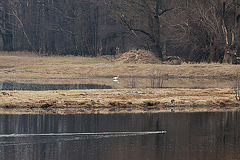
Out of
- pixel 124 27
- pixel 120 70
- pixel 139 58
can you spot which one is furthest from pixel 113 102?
pixel 124 27

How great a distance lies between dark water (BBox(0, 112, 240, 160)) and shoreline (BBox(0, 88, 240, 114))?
1244 millimetres

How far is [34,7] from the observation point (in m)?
61.3

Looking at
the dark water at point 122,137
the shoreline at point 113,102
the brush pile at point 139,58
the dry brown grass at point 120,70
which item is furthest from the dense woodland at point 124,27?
the dark water at point 122,137

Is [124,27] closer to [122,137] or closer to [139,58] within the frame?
[139,58]

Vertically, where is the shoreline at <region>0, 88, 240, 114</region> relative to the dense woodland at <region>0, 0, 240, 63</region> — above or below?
below

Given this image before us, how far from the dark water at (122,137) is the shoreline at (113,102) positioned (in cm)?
124

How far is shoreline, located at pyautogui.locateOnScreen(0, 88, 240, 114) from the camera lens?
1677 cm

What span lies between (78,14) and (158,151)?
49119 mm

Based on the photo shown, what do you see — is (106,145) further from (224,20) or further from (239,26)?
(224,20)

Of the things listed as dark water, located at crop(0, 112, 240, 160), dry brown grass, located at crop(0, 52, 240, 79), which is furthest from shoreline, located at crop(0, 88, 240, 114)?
dry brown grass, located at crop(0, 52, 240, 79)

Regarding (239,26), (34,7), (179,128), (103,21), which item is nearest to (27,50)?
(34,7)

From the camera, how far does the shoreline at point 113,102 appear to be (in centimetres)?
1677

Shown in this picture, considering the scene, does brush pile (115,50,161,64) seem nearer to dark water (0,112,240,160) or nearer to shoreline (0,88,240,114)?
shoreline (0,88,240,114)

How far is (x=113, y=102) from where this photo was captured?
17.8 meters
